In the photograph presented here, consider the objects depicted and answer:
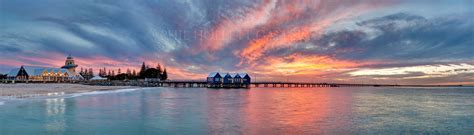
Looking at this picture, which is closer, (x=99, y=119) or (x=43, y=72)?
(x=99, y=119)

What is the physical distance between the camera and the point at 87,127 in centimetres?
1501

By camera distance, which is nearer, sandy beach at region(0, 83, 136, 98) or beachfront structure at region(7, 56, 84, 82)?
sandy beach at region(0, 83, 136, 98)

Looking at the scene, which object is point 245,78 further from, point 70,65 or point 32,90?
point 70,65

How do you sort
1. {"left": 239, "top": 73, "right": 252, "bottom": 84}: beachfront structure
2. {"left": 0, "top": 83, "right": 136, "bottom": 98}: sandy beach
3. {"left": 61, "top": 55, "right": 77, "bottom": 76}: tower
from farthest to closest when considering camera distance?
{"left": 61, "top": 55, "right": 77, "bottom": 76}: tower → {"left": 239, "top": 73, "right": 252, "bottom": 84}: beachfront structure → {"left": 0, "top": 83, "right": 136, "bottom": 98}: sandy beach

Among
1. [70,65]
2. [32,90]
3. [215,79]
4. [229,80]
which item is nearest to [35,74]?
[70,65]

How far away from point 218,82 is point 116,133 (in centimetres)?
9756

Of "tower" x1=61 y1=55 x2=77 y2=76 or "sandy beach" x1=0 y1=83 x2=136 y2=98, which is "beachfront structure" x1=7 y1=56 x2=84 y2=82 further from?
"sandy beach" x1=0 y1=83 x2=136 y2=98

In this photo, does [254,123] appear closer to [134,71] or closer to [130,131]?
[130,131]

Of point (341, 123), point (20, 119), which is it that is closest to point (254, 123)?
point (341, 123)

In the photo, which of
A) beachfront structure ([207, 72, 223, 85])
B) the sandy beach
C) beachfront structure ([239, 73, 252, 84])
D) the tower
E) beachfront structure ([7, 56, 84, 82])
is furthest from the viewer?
the tower

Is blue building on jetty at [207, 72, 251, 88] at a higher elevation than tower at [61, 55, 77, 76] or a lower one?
lower

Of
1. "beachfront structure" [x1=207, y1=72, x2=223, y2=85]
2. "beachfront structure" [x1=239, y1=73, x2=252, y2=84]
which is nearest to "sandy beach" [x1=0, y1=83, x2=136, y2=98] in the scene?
"beachfront structure" [x1=207, y1=72, x2=223, y2=85]

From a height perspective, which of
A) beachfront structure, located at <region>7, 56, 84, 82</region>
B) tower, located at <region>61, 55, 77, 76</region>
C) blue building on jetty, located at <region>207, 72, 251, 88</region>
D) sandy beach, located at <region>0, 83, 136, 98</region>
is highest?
tower, located at <region>61, 55, 77, 76</region>

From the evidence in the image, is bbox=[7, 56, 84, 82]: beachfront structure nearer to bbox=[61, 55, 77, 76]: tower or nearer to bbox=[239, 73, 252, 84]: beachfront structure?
bbox=[61, 55, 77, 76]: tower
